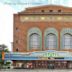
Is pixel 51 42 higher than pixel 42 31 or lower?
lower

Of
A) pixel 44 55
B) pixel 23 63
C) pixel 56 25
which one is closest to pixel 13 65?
pixel 23 63

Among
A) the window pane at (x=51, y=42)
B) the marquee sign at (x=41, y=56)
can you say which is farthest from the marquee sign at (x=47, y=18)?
the marquee sign at (x=41, y=56)

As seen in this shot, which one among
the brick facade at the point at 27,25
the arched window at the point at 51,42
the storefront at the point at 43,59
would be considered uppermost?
the brick facade at the point at 27,25

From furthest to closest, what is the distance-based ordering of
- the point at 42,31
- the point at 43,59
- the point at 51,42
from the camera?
the point at 42,31 < the point at 51,42 < the point at 43,59

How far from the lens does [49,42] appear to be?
2955 inches

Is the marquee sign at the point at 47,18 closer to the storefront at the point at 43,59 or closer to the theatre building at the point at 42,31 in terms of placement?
the theatre building at the point at 42,31

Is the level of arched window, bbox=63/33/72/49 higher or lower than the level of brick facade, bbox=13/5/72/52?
lower

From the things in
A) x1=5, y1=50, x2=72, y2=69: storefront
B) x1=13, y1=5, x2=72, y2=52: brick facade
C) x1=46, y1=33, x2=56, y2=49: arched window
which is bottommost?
x1=5, y1=50, x2=72, y2=69: storefront

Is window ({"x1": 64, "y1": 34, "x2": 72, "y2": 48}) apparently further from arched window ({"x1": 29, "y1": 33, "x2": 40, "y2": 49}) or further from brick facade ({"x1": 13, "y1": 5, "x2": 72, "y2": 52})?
arched window ({"x1": 29, "y1": 33, "x2": 40, "y2": 49})

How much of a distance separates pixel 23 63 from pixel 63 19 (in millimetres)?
11953

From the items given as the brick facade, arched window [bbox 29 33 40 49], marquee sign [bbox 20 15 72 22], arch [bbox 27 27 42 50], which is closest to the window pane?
the brick facade

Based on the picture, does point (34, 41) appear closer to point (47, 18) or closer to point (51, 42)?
point (51, 42)

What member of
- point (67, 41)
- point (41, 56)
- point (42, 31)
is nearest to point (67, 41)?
point (67, 41)

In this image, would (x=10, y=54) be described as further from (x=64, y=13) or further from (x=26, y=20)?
(x=64, y=13)
